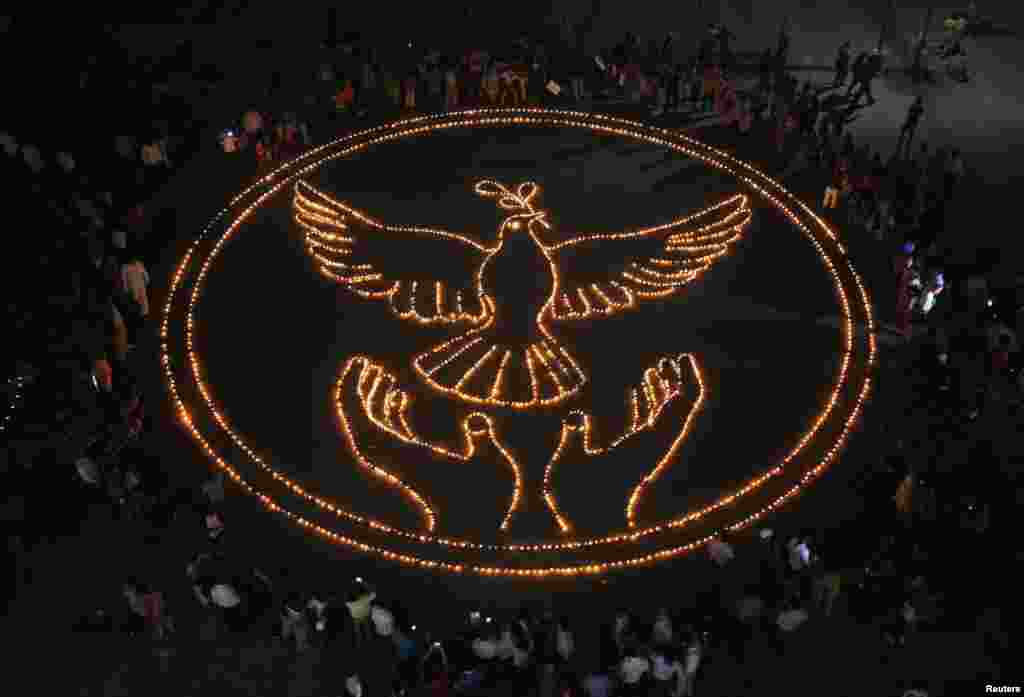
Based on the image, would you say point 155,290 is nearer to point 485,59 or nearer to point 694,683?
point 485,59

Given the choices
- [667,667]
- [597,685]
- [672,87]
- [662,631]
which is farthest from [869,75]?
[597,685]

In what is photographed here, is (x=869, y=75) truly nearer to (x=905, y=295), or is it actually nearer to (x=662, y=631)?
(x=905, y=295)

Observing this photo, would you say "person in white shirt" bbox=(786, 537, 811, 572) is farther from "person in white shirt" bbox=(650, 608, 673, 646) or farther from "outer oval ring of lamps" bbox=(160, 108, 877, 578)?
"person in white shirt" bbox=(650, 608, 673, 646)

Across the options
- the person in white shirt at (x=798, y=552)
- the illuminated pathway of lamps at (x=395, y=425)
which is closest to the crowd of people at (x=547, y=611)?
the person in white shirt at (x=798, y=552)

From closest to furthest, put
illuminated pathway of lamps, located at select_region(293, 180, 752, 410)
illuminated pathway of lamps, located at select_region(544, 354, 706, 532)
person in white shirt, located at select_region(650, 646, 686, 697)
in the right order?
person in white shirt, located at select_region(650, 646, 686, 697) → illuminated pathway of lamps, located at select_region(544, 354, 706, 532) → illuminated pathway of lamps, located at select_region(293, 180, 752, 410)

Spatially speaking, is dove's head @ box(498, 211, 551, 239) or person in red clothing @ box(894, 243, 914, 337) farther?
dove's head @ box(498, 211, 551, 239)

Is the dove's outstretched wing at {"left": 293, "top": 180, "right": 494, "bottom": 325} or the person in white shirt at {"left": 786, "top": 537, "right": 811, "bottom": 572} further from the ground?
the dove's outstretched wing at {"left": 293, "top": 180, "right": 494, "bottom": 325}

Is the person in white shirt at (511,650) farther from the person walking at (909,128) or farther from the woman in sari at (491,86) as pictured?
the woman in sari at (491,86)

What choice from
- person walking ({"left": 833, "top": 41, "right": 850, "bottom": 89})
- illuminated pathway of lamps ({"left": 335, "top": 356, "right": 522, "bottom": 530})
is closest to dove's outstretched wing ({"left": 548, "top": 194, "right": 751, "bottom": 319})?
illuminated pathway of lamps ({"left": 335, "top": 356, "right": 522, "bottom": 530})
